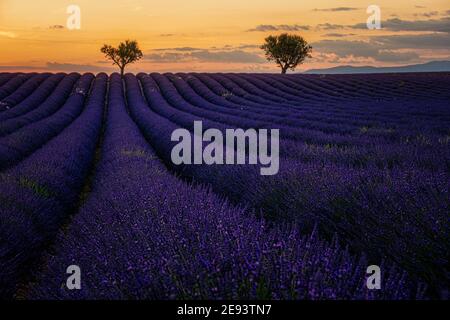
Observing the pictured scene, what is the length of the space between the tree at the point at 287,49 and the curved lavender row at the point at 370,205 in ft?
130

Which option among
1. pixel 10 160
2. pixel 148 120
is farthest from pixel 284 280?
pixel 148 120

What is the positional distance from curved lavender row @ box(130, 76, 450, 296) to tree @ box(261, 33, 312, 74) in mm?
39712

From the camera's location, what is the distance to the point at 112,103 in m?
20.5

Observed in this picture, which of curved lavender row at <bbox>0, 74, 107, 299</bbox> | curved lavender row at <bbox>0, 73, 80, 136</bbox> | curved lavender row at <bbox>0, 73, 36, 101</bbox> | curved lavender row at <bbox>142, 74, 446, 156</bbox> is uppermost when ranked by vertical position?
curved lavender row at <bbox>0, 73, 36, 101</bbox>

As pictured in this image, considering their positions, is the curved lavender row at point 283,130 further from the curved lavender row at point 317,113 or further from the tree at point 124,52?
the tree at point 124,52

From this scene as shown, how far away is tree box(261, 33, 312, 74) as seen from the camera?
42.5 metres

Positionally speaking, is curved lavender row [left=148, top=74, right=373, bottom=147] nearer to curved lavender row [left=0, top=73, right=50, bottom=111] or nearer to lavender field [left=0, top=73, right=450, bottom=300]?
lavender field [left=0, top=73, right=450, bottom=300]

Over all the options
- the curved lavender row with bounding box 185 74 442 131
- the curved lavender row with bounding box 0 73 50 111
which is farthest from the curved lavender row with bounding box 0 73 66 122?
the curved lavender row with bounding box 185 74 442 131

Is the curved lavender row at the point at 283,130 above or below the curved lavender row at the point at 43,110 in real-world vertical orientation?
below

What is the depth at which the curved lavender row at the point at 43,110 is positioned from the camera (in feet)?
35.5

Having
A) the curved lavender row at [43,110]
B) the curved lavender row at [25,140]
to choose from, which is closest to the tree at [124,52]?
the curved lavender row at [43,110]

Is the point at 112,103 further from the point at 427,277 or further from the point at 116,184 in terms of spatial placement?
the point at 427,277
